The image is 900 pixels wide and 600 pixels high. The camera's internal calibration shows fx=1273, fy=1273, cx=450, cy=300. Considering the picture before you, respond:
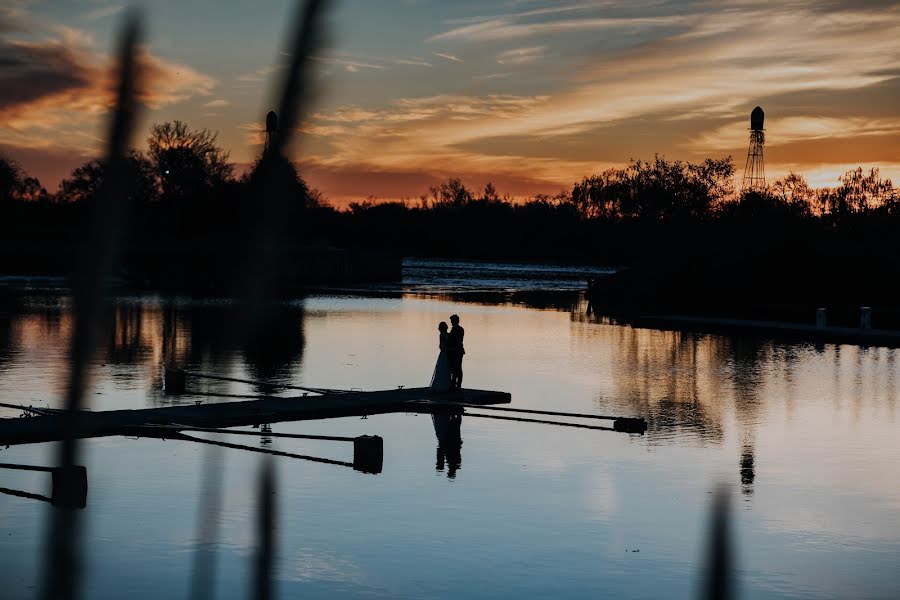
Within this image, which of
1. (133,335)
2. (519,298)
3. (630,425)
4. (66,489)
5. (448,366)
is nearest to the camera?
(66,489)

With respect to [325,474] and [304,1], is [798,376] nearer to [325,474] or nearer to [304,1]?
[325,474]

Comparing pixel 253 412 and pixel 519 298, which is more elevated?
pixel 519 298

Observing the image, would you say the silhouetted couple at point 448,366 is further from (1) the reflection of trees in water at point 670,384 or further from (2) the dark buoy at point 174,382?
(2) the dark buoy at point 174,382

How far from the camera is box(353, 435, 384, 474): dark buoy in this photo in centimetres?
1762

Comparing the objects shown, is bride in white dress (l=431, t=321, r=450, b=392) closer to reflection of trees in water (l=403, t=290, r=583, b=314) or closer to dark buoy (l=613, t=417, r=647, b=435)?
dark buoy (l=613, t=417, r=647, b=435)

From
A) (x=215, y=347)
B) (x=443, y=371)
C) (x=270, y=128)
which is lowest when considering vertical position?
(x=215, y=347)

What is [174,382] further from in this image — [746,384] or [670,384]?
[746,384]

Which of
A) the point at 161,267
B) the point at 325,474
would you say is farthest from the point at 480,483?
the point at 161,267

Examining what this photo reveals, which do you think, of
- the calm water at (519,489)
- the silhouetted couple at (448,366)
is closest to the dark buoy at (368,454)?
the calm water at (519,489)

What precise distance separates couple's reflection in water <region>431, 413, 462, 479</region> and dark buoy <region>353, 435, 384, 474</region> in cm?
100

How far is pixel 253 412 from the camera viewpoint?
73.9 feet

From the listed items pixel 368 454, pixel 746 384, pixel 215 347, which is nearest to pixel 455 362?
pixel 368 454

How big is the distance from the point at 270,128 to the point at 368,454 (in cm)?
1574

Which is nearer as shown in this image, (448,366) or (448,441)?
(448,441)
